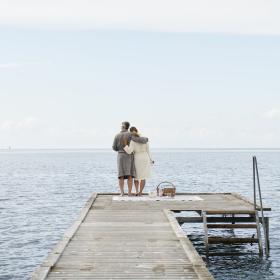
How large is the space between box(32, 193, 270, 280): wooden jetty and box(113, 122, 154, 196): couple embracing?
106cm

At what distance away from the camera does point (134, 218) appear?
45.9 feet

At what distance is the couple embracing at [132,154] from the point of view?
676 inches

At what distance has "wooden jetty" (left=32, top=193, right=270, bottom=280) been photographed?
8211 mm

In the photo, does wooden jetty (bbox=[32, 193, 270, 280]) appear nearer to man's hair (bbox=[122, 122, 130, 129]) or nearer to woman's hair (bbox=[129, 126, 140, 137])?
woman's hair (bbox=[129, 126, 140, 137])

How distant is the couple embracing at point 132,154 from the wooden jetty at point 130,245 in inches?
41.6

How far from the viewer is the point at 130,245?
10.3 metres

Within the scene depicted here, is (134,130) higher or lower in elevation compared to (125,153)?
higher

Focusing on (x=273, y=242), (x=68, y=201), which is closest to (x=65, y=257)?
(x=273, y=242)

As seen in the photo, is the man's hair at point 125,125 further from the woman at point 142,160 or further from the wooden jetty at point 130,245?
the wooden jetty at point 130,245

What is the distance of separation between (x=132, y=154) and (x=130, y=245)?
729 centimetres

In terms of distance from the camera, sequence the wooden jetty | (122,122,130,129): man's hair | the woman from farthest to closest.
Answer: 1. the woman
2. (122,122,130,129): man's hair
3. the wooden jetty

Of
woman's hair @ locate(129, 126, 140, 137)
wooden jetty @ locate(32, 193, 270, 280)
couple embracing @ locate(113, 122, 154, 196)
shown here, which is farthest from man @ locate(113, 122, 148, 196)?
wooden jetty @ locate(32, 193, 270, 280)

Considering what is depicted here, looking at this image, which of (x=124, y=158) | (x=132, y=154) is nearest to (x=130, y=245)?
(x=124, y=158)

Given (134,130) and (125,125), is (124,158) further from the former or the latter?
(125,125)
